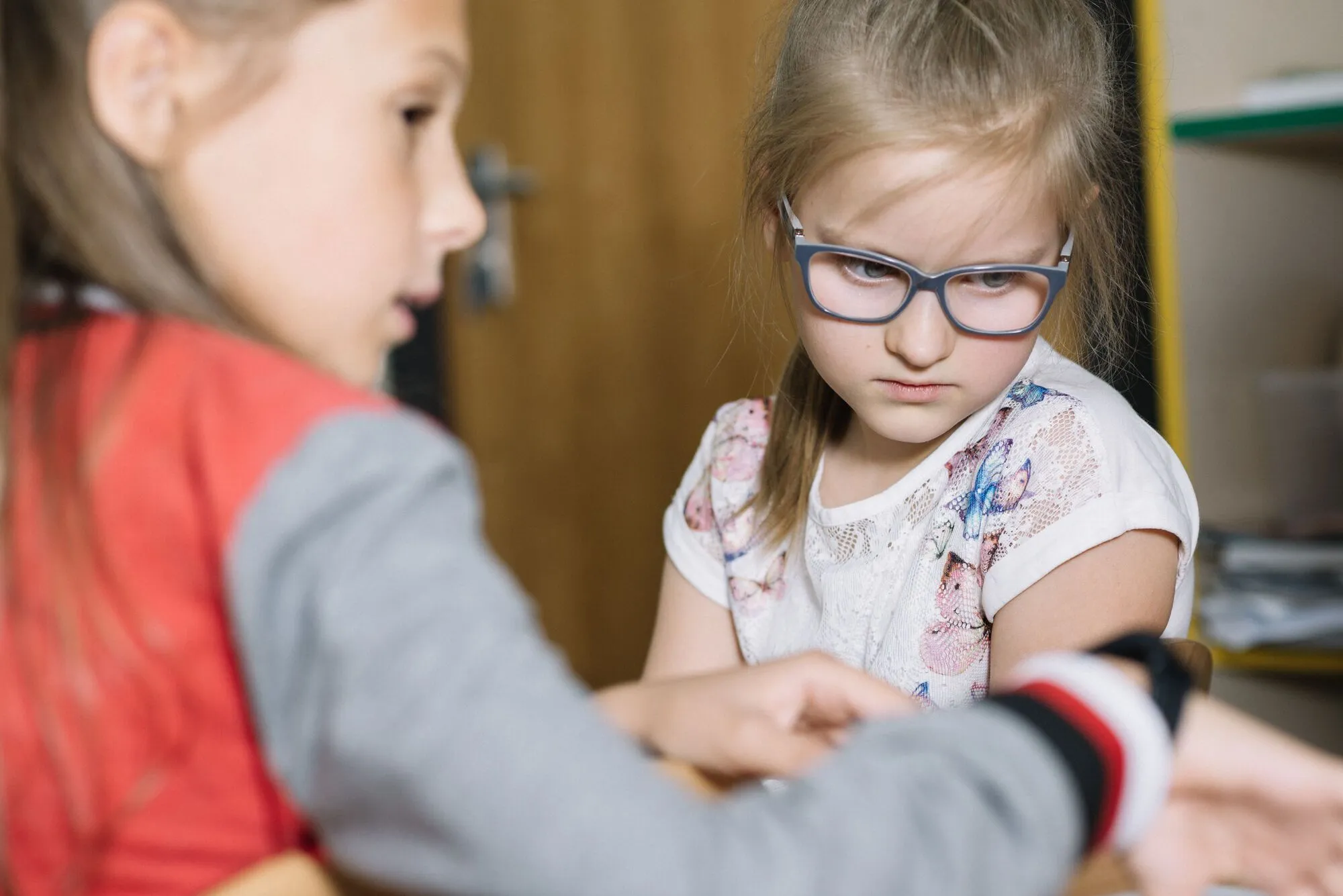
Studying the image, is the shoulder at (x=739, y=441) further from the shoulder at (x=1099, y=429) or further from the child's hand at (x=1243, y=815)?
the child's hand at (x=1243, y=815)

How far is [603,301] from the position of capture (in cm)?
197

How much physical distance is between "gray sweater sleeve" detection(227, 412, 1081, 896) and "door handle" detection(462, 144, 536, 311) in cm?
167

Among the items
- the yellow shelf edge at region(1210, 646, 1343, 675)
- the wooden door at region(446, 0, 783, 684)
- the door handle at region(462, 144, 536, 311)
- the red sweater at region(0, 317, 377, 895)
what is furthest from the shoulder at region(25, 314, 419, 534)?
the door handle at region(462, 144, 536, 311)

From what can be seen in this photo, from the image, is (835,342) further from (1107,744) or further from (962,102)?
(1107,744)

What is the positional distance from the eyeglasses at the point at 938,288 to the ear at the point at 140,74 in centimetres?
40

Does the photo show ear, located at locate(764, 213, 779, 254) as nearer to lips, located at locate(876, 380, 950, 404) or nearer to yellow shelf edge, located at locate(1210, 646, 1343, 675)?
lips, located at locate(876, 380, 950, 404)

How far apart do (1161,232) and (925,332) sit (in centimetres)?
59

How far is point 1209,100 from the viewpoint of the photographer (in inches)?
51.4

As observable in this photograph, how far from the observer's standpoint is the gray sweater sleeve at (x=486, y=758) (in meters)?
0.36

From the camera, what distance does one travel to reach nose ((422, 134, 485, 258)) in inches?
21.5

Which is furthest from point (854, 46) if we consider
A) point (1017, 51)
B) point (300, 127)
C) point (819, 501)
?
point (300, 127)

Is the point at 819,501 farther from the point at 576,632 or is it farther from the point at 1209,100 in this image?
the point at 576,632

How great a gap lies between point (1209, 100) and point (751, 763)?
3.38ft

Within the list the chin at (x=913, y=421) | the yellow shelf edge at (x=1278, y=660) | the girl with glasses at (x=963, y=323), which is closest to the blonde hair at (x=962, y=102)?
the girl with glasses at (x=963, y=323)
